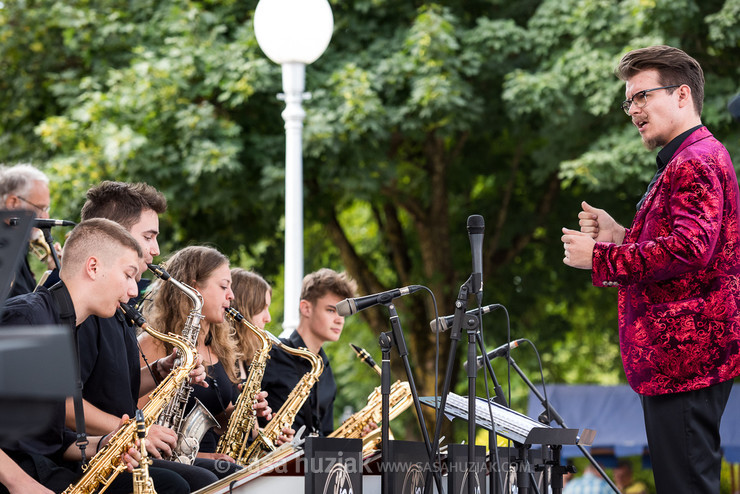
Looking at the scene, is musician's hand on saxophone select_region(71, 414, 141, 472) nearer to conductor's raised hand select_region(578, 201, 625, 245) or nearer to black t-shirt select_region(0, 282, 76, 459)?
black t-shirt select_region(0, 282, 76, 459)

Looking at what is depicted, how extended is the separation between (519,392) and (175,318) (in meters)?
10.1

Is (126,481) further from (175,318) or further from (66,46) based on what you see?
(66,46)

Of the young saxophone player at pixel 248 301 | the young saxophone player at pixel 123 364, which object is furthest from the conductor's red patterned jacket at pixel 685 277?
the young saxophone player at pixel 248 301

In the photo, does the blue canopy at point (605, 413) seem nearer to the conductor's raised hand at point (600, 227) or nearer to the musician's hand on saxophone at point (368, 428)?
the musician's hand on saxophone at point (368, 428)

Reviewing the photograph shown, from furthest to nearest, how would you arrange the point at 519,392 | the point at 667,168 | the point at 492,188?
the point at 519,392 < the point at 492,188 < the point at 667,168

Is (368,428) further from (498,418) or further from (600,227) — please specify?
(600,227)

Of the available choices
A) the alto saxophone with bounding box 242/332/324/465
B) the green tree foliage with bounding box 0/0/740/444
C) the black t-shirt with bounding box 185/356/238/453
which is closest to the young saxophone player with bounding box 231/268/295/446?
the alto saxophone with bounding box 242/332/324/465

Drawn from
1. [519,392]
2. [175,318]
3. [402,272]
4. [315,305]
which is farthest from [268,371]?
[519,392]

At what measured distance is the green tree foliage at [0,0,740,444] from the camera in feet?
28.0

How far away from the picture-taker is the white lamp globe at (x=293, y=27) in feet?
20.8

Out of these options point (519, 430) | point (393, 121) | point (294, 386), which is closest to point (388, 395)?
point (519, 430)

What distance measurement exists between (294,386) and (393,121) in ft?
12.8

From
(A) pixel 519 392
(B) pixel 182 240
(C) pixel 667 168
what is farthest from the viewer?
(A) pixel 519 392

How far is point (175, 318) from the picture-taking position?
4879 millimetres
